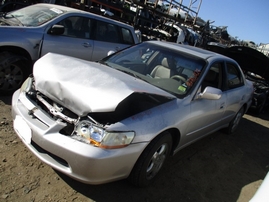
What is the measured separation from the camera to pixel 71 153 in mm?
1995

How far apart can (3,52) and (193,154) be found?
132 inches

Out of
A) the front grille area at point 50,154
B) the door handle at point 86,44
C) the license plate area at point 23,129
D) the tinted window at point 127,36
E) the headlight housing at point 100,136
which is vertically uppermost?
the tinted window at point 127,36

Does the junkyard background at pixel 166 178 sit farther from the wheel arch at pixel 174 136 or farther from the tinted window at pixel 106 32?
the tinted window at pixel 106 32

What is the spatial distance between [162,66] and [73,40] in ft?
7.13

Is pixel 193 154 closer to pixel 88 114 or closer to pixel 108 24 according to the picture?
pixel 88 114

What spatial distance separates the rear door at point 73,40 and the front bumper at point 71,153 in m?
2.28

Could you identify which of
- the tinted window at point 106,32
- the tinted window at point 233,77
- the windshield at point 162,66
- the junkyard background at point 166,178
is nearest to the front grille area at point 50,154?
→ the junkyard background at point 166,178

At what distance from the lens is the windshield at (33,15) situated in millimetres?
4293

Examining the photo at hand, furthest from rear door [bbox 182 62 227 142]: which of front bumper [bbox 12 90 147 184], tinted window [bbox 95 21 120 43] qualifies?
tinted window [bbox 95 21 120 43]

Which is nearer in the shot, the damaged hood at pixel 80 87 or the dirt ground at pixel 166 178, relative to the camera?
the damaged hood at pixel 80 87

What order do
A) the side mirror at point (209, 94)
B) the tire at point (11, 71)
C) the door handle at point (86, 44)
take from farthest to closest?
the door handle at point (86, 44)
the tire at point (11, 71)
the side mirror at point (209, 94)

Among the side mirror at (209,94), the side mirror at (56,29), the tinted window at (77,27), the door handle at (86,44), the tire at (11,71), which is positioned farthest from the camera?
the door handle at (86,44)

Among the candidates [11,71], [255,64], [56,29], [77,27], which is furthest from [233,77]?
[11,71]

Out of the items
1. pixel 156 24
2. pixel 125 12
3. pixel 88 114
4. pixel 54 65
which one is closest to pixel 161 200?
pixel 88 114
